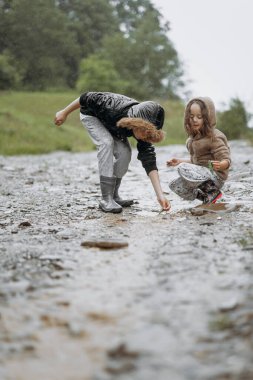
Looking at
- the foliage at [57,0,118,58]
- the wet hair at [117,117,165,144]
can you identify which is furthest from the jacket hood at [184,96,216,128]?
the foliage at [57,0,118,58]

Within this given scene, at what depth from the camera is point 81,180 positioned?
784 centimetres

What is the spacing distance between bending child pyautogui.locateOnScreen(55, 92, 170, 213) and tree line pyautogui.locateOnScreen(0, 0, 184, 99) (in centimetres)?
2107

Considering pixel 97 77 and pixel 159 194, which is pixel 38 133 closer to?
pixel 159 194

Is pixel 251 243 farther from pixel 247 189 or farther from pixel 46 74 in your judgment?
pixel 46 74

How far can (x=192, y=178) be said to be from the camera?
14.4 feet

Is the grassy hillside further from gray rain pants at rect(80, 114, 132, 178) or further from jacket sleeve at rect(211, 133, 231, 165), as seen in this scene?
jacket sleeve at rect(211, 133, 231, 165)

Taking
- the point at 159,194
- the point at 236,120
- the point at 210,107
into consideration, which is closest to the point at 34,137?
the point at 236,120

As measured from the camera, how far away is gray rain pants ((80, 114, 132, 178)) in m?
4.45

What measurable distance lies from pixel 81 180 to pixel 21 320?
6.11 metres

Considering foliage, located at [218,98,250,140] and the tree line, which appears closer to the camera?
foliage, located at [218,98,250,140]

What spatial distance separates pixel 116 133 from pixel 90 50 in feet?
150

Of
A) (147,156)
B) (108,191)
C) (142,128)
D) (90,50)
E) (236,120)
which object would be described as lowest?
(236,120)

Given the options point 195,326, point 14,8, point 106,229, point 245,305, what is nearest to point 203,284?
point 245,305

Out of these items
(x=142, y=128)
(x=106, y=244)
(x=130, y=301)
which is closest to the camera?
(x=130, y=301)
